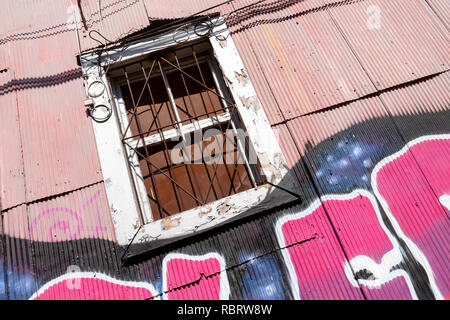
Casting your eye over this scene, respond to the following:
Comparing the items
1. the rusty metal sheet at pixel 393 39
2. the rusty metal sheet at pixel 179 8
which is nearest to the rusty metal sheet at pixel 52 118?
the rusty metal sheet at pixel 179 8

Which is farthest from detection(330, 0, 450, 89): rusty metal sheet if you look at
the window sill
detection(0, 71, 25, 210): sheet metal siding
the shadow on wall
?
detection(0, 71, 25, 210): sheet metal siding

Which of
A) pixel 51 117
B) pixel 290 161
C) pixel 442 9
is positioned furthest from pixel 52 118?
pixel 442 9

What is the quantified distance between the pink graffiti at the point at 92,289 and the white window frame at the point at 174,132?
1.22 ft

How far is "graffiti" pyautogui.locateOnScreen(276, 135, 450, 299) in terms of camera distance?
261 cm

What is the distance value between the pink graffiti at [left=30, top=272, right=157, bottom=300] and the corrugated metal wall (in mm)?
11

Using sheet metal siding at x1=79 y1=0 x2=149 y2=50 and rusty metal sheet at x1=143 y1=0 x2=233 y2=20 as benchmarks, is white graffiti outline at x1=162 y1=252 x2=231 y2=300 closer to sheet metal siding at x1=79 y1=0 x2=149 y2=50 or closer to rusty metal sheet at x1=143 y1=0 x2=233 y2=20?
sheet metal siding at x1=79 y1=0 x2=149 y2=50

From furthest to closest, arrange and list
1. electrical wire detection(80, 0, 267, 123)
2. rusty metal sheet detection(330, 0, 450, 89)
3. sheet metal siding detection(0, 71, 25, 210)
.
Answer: electrical wire detection(80, 0, 267, 123), rusty metal sheet detection(330, 0, 450, 89), sheet metal siding detection(0, 71, 25, 210)

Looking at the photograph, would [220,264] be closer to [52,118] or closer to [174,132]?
[174,132]

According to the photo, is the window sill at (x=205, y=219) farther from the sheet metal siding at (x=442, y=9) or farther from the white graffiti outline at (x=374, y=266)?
the sheet metal siding at (x=442, y=9)

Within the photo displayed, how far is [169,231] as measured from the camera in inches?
113

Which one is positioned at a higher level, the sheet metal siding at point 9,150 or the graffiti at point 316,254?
the sheet metal siding at point 9,150

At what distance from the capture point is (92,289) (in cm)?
275

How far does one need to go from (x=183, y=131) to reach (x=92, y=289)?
183cm

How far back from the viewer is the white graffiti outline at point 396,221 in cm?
260
